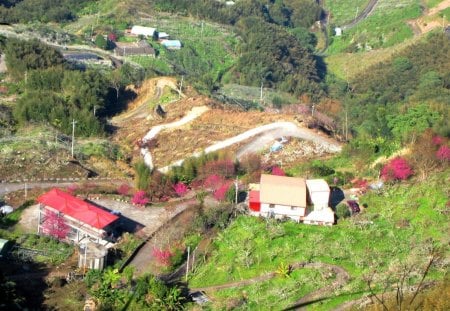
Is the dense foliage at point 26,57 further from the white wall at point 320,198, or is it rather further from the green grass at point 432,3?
the green grass at point 432,3

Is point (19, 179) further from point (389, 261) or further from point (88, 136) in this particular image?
point (389, 261)

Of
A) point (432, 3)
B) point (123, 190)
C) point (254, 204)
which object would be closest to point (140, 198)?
point (123, 190)

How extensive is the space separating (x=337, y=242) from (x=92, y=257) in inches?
408

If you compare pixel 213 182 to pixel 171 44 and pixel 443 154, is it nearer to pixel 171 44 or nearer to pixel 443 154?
pixel 443 154

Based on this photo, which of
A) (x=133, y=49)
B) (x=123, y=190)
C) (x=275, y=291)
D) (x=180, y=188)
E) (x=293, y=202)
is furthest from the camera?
(x=133, y=49)

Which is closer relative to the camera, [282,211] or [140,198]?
[282,211]

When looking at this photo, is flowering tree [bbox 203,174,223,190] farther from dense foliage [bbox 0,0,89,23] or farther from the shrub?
dense foliage [bbox 0,0,89,23]

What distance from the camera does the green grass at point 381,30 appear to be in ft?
309

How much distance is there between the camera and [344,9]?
11256 cm

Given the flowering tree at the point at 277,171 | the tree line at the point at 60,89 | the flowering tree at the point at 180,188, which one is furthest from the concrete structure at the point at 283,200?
the tree line at the point at 60,89

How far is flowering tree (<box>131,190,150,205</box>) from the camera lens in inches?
1245

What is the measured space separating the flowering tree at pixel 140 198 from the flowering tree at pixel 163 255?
189 inches

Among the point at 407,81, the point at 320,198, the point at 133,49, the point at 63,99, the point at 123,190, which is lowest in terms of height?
the point at 407,81

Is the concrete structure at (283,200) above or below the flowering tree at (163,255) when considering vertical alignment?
above
